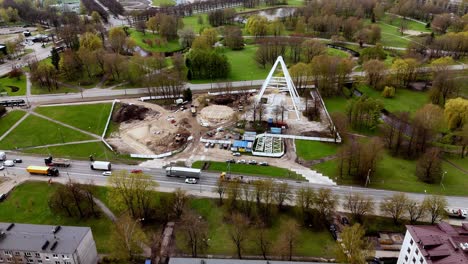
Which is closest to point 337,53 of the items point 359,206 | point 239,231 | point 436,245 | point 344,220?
point 359,206

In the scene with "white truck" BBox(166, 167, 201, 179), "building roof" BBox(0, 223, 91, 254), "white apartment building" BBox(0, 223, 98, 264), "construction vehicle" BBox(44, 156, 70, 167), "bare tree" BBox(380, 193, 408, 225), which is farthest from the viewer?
"construction vehicle" BBox(44, 156, 70, 167)

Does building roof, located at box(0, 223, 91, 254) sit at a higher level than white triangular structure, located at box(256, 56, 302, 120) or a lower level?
lower

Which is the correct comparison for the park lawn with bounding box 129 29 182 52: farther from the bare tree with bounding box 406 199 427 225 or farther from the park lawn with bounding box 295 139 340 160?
the bare tree with bounding box 406 199 427 225

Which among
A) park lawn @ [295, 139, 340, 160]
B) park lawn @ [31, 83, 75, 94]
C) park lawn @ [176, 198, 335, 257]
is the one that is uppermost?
park lawn @ [31, 83, 75, 94]

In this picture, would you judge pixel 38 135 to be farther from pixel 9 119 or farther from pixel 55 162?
pixel 55 162

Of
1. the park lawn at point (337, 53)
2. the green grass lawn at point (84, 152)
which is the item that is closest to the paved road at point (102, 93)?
the green grass lawn at point (84, 152)

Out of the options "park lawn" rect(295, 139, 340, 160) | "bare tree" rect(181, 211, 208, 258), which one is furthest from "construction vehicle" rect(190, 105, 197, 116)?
"bare tree" rect(181, 211, 208, 258)
